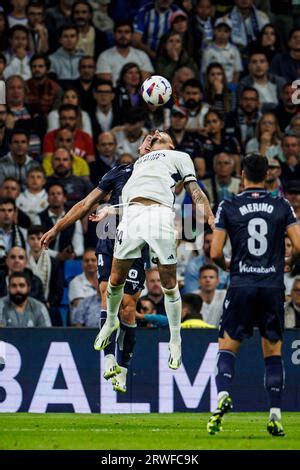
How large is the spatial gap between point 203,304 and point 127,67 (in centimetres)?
498

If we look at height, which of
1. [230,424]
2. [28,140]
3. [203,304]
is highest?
[28,140]

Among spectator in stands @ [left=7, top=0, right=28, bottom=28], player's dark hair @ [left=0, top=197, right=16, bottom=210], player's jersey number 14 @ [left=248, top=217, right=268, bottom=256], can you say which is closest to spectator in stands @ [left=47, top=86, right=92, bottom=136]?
spectator in stands @ [left=7, top=0, right=28, bottom=28]

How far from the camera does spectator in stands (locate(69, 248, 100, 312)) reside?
64.0 feet

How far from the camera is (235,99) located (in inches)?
923

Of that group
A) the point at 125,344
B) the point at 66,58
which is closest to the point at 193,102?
the point at 66,58

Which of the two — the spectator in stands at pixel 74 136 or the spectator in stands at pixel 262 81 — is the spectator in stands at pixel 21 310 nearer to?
the spectator in stands at pixel 74 136

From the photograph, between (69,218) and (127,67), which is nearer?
(69,218)

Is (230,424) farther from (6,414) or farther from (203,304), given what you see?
(203,304)

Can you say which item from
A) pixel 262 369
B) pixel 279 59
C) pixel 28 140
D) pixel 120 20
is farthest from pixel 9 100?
pixel 262 369

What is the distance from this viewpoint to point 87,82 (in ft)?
74.2

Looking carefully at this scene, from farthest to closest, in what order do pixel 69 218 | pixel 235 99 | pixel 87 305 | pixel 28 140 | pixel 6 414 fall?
pixel 235 99 → pixel 28 140 → pixel 87 305 → pixel 6 414 → pixel 69 218

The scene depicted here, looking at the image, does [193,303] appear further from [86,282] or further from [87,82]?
[87,82]

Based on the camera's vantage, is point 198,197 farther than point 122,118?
No

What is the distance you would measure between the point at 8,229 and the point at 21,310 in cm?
184
